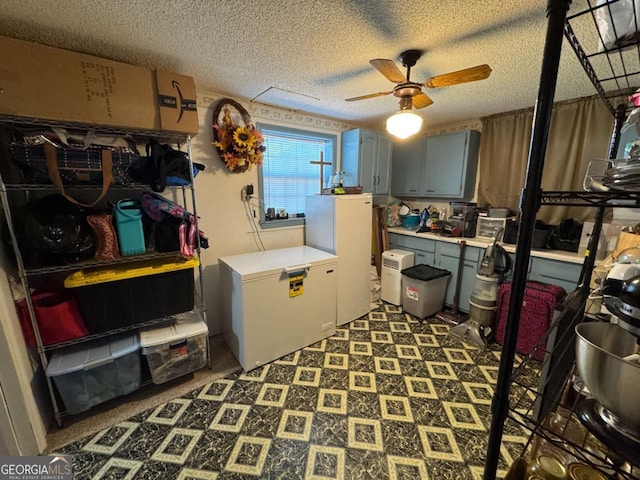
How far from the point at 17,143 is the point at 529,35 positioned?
282 centimetres

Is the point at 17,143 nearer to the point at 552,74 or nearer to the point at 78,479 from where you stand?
the point at 78,479

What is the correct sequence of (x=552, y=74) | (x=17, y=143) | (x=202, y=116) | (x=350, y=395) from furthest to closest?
(x=202, y=116)
(x=350, y=395)
(x=17, y=143)
(x=552, y=74)

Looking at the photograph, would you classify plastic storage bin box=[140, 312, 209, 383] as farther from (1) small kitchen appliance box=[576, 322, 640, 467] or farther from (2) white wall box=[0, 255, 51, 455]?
(1) small kitchen appliance box=[576, 322, 640, 467]

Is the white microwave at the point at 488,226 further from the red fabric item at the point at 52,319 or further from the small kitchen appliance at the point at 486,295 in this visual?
the red fabric item at the point at 52,319

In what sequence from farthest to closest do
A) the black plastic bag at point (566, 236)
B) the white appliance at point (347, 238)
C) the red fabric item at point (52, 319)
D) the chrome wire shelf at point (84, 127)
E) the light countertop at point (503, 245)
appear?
the white appliance at point (347, 238) → the black plastic bag at point (566, 236) → the light countertop at point (503, 245) → the red fabric item at point (52, 319) → the chrome wire shelf at point (84, 127)

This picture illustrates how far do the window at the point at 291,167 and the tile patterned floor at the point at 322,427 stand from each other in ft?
5.18

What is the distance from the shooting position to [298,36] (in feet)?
4.89

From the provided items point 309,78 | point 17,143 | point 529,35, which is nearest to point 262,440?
point 17,143

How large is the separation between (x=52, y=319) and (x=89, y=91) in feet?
4.36

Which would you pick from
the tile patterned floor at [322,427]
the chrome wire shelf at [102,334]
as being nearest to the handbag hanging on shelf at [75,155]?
the chrome wire shelf at [102,334]

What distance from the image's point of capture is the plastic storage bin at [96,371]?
158 cm

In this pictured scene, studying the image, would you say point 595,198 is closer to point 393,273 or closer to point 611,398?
point 611,398

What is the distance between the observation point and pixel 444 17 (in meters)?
1.33

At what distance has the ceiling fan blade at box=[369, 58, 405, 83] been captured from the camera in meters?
1.45
